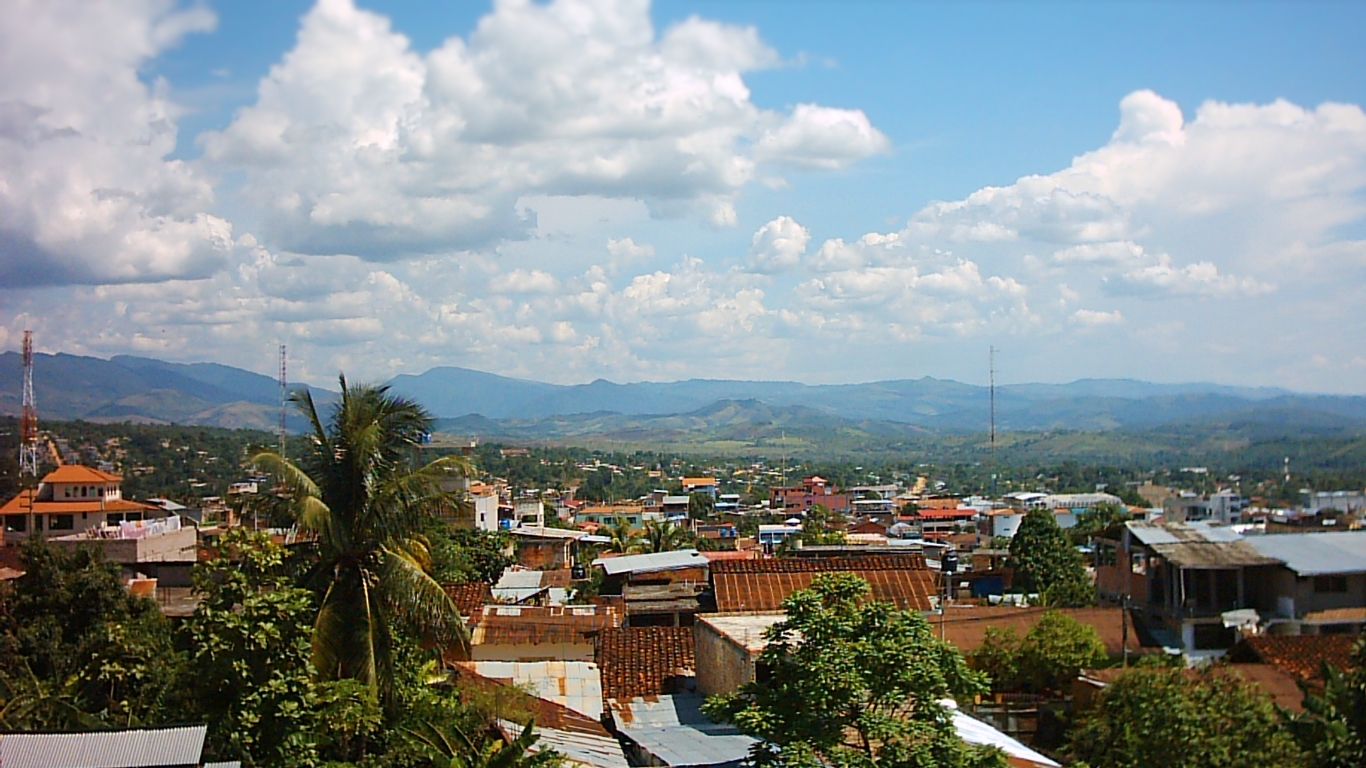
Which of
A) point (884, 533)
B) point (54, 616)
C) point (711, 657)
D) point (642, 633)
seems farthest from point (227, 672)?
point (884, 533)

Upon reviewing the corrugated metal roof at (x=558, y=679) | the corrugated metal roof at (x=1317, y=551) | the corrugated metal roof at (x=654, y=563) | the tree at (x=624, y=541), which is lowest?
the tree at (x=624, y=541)

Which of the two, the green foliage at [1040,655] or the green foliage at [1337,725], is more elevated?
the green foliage at [1337,725]

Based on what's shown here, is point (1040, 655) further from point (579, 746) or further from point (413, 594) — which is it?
point (413, 594)

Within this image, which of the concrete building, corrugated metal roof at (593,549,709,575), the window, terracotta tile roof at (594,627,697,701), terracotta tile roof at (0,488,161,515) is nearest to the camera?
terracotta tile roof at (594,627,697,701)

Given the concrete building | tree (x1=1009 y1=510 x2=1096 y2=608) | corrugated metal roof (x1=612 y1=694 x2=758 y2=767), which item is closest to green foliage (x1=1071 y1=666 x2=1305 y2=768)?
corrugated metal roof (x1=612 y1=694 x2=758 y2=767)

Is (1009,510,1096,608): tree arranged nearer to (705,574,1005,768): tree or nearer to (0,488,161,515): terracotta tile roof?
(705,574,1005,768): tree

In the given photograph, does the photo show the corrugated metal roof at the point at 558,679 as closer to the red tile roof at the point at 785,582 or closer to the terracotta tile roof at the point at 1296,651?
the red tile roof at the point at 785,582

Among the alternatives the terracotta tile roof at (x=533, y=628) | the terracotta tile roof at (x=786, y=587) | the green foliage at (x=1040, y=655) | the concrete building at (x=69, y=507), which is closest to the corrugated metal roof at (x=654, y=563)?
the terracotta tile roof at (x=533, y=628)
